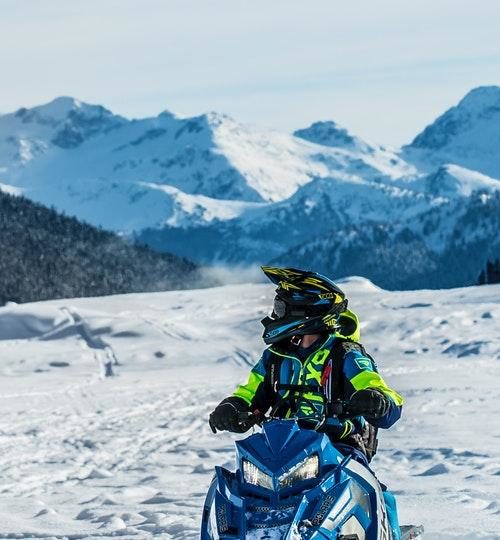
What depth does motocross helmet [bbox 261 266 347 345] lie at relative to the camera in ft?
18.3

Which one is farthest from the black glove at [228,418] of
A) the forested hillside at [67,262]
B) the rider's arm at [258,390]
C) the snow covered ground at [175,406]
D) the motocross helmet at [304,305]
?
the forested hillside at [67,262]

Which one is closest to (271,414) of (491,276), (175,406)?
(175,406)

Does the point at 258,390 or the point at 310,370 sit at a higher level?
the point at 310,370

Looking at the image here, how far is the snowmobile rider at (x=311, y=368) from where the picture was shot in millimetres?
5523

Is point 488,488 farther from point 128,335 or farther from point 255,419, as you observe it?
point 128,335

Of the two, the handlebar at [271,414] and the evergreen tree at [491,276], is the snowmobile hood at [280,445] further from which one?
the evergreen tree at [491,276]

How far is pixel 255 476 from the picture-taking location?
4.78 m

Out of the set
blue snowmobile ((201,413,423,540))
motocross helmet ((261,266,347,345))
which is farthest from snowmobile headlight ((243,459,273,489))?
motocross helmet ((261,266,347,345))

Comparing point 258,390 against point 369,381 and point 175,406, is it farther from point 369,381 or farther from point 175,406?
point 175,406

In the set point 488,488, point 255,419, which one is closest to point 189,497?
point 488,488

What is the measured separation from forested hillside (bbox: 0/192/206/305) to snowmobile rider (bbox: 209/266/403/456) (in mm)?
113433

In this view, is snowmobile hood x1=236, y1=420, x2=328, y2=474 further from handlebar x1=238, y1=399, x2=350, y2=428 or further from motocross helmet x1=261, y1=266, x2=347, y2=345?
motocross helmet x1=261, y1=266, x2=347, y2=345

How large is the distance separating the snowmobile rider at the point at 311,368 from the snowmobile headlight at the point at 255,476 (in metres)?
0.69

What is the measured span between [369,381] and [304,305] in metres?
0.50
